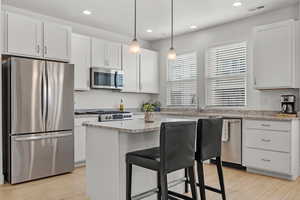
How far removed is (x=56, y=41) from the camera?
12.7 feet

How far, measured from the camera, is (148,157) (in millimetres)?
2068

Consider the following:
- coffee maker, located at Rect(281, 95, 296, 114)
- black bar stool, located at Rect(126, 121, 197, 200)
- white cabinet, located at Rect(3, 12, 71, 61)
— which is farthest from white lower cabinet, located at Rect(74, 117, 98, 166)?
coffee maker, located at Rect(281, 95, 296, 114)

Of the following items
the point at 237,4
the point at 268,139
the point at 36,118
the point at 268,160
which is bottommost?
the point at 268,160

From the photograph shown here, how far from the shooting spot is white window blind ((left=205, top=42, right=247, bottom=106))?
457 cm

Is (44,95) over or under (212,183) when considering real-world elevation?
over

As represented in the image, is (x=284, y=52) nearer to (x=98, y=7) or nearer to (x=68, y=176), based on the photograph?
(x=98, y=7)

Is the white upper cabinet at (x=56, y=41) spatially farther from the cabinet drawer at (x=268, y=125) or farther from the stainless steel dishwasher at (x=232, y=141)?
the cabinet drawer at (x=268, y=125)

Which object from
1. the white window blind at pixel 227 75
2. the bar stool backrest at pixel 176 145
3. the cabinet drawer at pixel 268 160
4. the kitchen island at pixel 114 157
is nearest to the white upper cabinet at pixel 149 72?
the white window blind at pixel 227 75

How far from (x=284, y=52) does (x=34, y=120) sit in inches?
158

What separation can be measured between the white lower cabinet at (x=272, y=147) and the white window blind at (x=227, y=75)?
87 cm

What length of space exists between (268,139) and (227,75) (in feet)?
5.30

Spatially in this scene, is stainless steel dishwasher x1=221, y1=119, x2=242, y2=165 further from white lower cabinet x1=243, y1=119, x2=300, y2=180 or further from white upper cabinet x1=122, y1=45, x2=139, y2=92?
white upper cabinet x1=122, y1=45, x2=139, y2=92

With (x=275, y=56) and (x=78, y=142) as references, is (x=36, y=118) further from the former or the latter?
(x=275, y=56)

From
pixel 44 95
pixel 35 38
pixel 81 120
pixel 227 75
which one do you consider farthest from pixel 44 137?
pixel 227 75
